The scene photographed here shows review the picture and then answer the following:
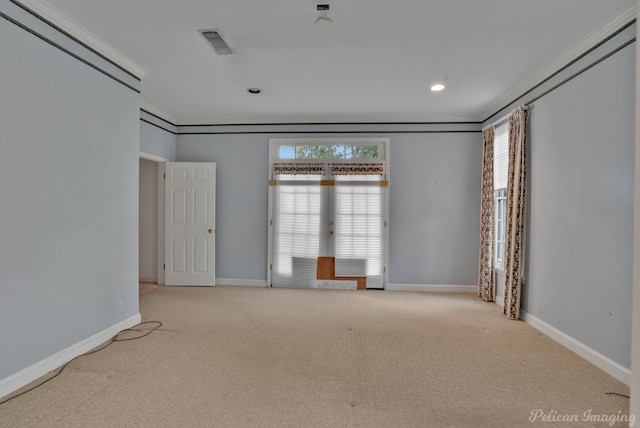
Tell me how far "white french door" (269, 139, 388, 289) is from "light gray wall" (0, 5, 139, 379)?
7.86ft

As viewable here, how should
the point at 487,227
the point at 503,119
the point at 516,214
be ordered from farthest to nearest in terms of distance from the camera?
1. the point at 487,227
2. the point at 503,119
3. the point at 516,214

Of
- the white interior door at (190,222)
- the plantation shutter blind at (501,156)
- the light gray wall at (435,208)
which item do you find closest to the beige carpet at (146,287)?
the white interior door at (190,222)

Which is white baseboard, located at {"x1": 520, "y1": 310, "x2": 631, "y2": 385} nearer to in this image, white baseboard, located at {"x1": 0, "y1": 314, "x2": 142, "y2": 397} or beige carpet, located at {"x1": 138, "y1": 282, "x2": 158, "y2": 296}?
white baseboard, located at {"x1": 0, "y1": 314, "x2": 142, "y2": 397}

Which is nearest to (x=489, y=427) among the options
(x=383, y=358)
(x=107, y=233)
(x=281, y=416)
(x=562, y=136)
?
(x=383, y=358)

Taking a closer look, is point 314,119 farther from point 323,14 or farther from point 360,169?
point 323,14

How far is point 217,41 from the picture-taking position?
9.78ft

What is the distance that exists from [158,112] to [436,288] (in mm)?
5083

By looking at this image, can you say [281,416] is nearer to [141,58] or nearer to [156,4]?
[156,4]

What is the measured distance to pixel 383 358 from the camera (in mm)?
2893

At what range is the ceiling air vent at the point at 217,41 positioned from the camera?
2.85m

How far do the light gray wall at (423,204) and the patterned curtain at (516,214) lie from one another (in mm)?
1263

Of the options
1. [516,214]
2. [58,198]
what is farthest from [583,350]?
[58,198]

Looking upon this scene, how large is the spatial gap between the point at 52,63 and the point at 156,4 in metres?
0.96

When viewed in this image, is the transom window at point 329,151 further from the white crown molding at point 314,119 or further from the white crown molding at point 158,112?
the white crown molding at point 158,112
